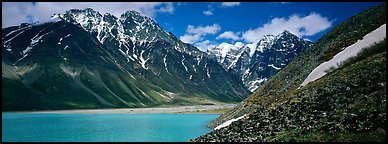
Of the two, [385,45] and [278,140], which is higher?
[385,45]

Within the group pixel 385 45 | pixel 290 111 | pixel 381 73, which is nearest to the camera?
pixel 381 73

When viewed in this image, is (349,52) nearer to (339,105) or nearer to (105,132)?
(339,105)

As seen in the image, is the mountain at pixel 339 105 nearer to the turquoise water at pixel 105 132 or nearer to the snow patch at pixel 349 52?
the snow patch at pixel 349 52

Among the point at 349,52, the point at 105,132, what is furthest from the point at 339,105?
the point at 105,132

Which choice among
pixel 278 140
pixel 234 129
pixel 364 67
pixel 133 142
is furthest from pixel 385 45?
pixel 133 142

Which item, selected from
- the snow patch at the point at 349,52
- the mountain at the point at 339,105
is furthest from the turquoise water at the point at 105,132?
the snow patch at the point at 349,52

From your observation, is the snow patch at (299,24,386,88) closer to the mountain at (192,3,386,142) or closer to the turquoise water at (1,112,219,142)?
the mountain at (192,3,386,142)

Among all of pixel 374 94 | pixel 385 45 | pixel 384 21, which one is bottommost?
pixel 374 94

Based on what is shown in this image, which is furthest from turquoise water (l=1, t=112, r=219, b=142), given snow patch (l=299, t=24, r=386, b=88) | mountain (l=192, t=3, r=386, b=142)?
snow patch (l=299, t=24, r=386, b=88)

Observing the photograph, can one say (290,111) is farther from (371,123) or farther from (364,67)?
(371,123)
